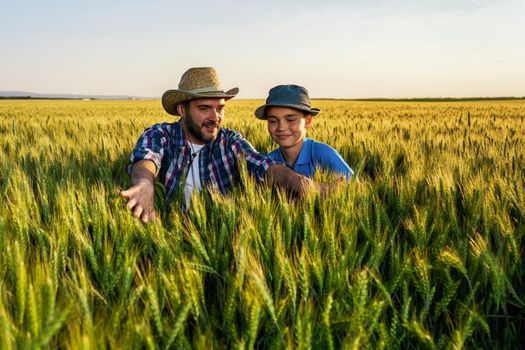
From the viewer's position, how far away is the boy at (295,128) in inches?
111

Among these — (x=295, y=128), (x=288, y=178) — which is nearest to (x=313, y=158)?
(x=295, y=128)

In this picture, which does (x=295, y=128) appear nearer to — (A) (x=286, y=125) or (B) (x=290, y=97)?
(A) (x=286, y=125)

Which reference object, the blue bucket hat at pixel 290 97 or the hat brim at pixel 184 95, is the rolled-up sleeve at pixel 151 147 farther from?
the blue bucket hat at pixel 290 97

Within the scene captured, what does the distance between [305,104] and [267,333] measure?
2.05 meters

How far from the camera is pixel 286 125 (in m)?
2.87

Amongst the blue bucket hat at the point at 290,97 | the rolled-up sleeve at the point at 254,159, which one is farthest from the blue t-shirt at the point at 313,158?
the rolled-up sleeve at the point at 254,159

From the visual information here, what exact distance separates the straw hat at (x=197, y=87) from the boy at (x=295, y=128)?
0.32m

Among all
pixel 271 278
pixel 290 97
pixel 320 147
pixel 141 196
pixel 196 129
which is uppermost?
pixel 290 97

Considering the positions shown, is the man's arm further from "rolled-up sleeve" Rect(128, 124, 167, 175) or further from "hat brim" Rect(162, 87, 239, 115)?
"hat brim" Rect(162, 87, 239, 115)

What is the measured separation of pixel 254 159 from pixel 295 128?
1.52ft

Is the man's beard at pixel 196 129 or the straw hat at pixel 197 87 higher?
the straw hat at pixel 197 87

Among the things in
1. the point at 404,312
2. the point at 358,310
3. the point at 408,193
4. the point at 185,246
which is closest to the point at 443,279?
the point at 404,312

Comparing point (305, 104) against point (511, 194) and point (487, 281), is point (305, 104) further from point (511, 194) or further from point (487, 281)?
point (487, 281)

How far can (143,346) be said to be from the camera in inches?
36.9
